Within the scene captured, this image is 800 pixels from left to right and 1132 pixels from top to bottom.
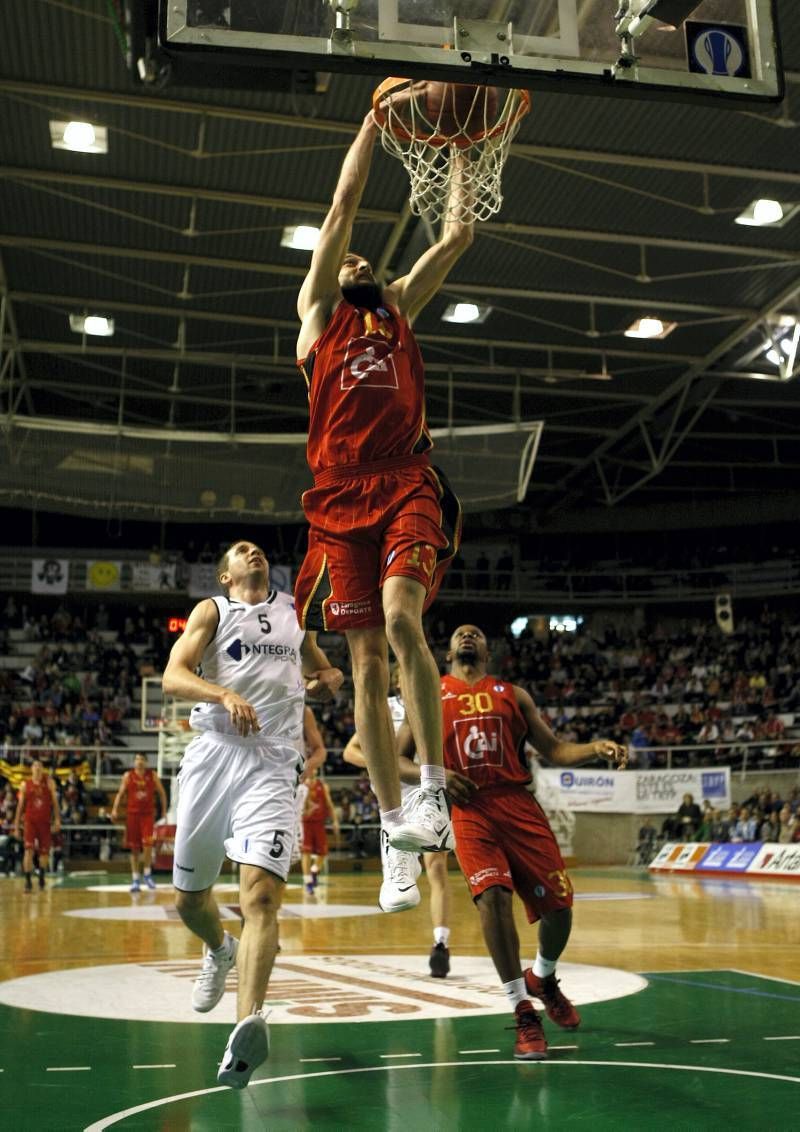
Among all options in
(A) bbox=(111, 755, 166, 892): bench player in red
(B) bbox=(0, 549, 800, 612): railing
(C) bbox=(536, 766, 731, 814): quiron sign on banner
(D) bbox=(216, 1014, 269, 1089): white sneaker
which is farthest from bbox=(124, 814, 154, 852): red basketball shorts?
(B) bbox=(0, 549, 800, 612): railing

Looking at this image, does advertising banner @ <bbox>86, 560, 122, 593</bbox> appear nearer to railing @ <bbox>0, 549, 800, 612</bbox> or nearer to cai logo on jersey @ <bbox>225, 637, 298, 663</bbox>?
railing @ <bbox>0, 549, 800, 612</bbox>

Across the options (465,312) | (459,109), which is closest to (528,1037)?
(459,109)

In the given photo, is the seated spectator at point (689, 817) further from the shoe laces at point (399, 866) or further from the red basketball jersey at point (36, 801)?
the shoe laces at point (399, 866)

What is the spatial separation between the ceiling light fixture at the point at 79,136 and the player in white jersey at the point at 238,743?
1055 centimetres

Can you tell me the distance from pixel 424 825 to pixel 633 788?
889 inches

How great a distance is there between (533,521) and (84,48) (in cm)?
2512

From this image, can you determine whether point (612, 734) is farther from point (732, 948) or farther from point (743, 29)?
point (743, 29)

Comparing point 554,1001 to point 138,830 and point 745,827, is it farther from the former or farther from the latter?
point 745,827

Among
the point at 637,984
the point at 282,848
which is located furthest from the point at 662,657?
the point at 282,848

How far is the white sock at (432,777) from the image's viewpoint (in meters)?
4.67

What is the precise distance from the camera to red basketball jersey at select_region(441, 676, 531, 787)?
703cm

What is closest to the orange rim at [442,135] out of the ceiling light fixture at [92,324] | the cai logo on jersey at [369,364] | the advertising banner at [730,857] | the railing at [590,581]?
the cai logo on jersey at [369,364]

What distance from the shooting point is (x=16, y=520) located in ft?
119

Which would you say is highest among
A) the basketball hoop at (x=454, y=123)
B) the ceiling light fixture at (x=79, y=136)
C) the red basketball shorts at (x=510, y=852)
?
the ceiling light fixture at (x=79, y=136)
